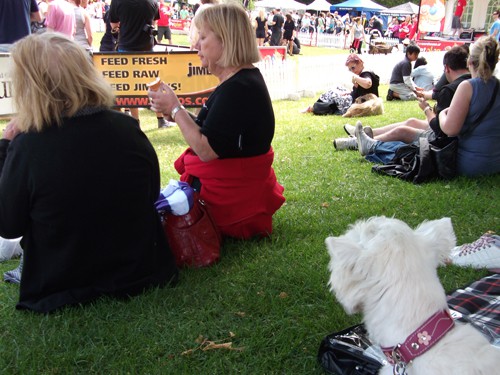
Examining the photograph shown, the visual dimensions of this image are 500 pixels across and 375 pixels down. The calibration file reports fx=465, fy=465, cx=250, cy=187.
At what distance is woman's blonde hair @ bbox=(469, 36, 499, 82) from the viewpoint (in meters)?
4.98

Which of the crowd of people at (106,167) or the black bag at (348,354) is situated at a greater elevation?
the crowd of people at (106,167)

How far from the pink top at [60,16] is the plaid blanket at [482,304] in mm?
7577

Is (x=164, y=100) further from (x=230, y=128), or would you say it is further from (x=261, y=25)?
(x=261, y=25)

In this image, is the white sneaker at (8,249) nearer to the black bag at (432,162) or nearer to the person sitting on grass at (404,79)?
the black bag at (432,162)

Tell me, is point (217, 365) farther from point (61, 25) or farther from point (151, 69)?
point (61, 25)

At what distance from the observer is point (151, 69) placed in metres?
8.07

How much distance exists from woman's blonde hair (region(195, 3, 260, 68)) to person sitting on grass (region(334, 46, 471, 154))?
2.92 m

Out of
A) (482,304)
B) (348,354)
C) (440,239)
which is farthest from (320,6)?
(440,239)

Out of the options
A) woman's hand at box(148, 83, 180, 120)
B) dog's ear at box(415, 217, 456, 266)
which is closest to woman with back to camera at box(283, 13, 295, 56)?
woman's hand at box(148, 83, 180, 120)

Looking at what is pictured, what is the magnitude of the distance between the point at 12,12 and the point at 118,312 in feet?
20.8

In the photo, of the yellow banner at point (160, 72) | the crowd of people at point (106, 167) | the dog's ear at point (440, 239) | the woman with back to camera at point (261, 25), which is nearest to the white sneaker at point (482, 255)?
the crowd of people at point (106, 167)

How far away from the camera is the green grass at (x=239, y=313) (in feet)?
8.45

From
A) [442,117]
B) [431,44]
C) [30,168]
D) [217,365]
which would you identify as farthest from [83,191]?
[431,44]

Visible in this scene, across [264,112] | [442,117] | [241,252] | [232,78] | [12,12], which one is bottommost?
[241,252]
